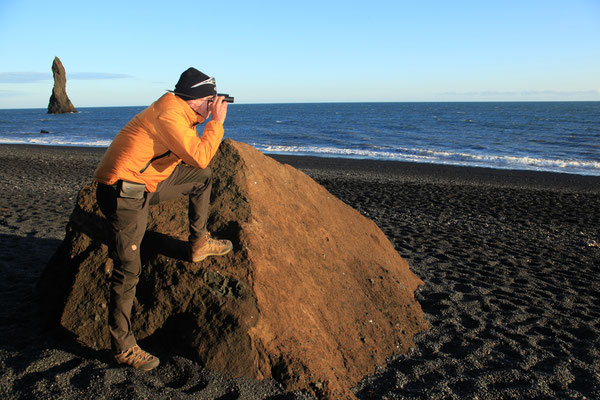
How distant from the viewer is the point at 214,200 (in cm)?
370

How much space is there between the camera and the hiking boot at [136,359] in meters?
2.86

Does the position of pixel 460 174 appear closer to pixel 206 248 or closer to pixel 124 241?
pixel 206 248

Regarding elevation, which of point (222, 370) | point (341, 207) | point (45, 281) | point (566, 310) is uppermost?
point (341, 207)

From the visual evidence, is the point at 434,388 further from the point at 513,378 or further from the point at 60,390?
the point at 60,390

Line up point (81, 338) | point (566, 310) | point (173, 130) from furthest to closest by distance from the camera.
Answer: point (566, 310) → point (81, 338) → point (173, 130)

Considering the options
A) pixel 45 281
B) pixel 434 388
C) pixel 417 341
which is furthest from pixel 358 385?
pixel 45 281

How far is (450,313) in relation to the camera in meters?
Result: 4.24

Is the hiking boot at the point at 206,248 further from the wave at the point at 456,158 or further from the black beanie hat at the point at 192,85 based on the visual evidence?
the wave at the point at 456,158

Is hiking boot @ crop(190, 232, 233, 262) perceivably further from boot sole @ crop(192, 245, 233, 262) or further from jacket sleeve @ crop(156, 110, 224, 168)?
jacket sleeve @ crop(156, 110, 224, 168)

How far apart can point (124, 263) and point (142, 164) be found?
660 millimetres

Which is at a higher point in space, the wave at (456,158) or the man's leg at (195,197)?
the man's leg at (195,197)

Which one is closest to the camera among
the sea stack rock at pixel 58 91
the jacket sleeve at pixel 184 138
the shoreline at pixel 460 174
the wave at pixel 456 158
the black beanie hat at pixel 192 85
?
the jacket sleeve at pixel 184 138

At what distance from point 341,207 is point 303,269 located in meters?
1.41

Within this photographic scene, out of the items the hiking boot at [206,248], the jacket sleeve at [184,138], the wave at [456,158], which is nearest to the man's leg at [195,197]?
the hiking boot at [206,248]
